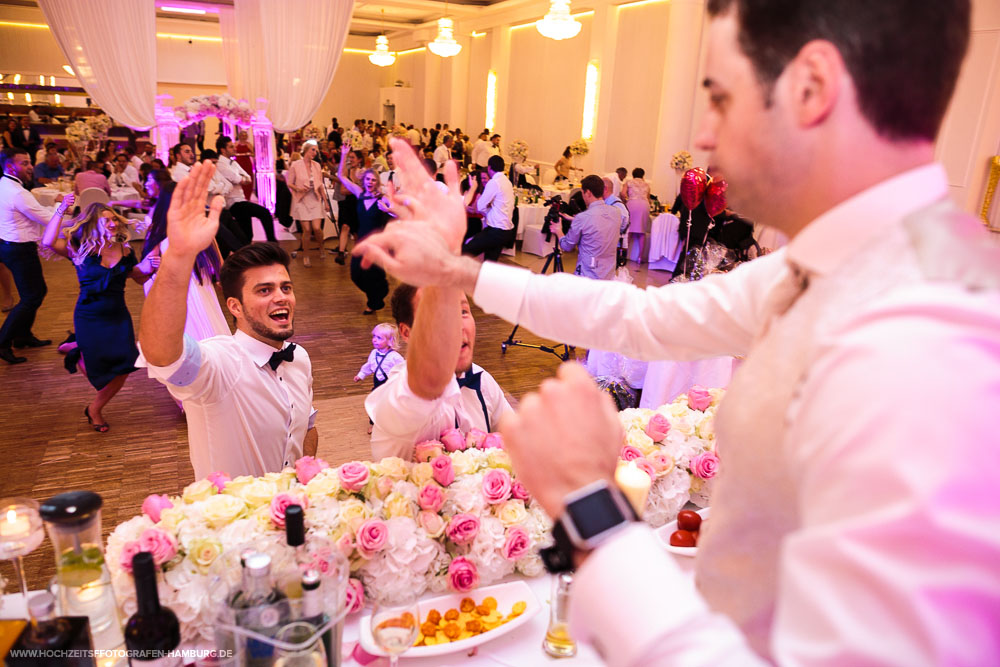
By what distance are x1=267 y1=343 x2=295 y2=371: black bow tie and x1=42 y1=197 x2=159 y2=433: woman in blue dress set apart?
230 centimetres

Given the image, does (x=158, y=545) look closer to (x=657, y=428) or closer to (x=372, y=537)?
(x=372, y=537)

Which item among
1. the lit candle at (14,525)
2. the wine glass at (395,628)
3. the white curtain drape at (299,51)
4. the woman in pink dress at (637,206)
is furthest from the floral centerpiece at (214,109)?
the wine glass at (395,628)

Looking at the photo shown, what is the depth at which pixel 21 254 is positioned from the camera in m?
5.46

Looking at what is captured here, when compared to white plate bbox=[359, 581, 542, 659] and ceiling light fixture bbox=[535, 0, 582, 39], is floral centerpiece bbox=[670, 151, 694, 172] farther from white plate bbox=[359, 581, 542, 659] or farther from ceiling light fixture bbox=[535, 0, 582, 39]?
white plate bbox=[359, 581, 542, 659]

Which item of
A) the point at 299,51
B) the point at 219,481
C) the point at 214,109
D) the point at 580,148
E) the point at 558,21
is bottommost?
the point at 219,481

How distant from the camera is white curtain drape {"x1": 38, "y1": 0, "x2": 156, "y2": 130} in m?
6.59

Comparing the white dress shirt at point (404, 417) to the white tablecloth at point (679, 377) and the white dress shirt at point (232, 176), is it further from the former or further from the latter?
the white dress shirt at point (232, 176)

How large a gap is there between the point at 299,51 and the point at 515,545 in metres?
7.87

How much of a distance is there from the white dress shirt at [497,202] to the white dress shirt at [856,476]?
24.4ft

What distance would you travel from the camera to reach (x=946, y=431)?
469mm

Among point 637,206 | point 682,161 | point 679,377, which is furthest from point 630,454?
point 682,161

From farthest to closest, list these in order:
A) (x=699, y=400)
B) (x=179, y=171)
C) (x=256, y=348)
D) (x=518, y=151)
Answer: (x=518, y=151), (x=179, y=171), (x=256, y=348), (x=699, y=400)

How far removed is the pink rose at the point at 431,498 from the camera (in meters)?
1.52

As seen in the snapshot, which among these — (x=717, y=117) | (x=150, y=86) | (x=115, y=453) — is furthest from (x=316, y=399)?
(x=150, y=86)
